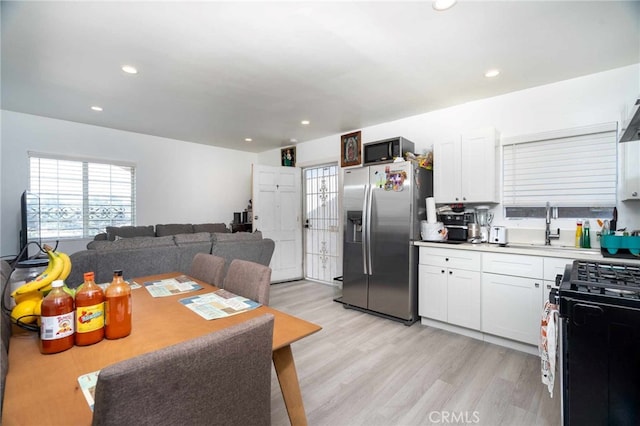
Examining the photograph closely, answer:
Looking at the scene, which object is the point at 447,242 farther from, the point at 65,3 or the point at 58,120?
the point at 58,120

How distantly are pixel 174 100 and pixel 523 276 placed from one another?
13.0ft

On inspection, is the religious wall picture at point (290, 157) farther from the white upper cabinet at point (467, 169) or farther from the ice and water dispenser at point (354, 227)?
the white upper cabinet at point (467, 169)

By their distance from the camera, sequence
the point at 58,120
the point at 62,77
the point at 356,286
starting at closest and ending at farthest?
the point at 62,77
the point at 356,286
the point at 58,120

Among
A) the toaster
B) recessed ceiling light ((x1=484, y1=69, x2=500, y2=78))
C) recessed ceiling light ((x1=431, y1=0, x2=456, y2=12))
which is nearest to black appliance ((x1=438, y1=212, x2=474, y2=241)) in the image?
the toaster

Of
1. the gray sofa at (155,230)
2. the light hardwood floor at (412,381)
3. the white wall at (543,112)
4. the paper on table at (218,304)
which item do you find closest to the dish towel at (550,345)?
the light hardwood floor at (412,381)

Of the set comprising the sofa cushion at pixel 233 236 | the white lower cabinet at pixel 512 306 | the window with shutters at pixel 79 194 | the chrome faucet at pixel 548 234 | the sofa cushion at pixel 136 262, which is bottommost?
the white lower cabinet at pixel 512 306

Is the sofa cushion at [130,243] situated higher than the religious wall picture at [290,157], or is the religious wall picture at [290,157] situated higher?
the religious wall picture at [290,157]

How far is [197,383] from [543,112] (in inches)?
141

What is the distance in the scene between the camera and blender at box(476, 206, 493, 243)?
3.08m

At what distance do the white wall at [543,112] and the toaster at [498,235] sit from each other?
0.64 feet

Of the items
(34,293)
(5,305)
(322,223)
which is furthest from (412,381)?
(322,223)

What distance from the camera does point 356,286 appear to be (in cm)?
357

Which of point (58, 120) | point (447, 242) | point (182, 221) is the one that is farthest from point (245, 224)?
point (447, 242)

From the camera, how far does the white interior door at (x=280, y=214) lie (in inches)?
188
